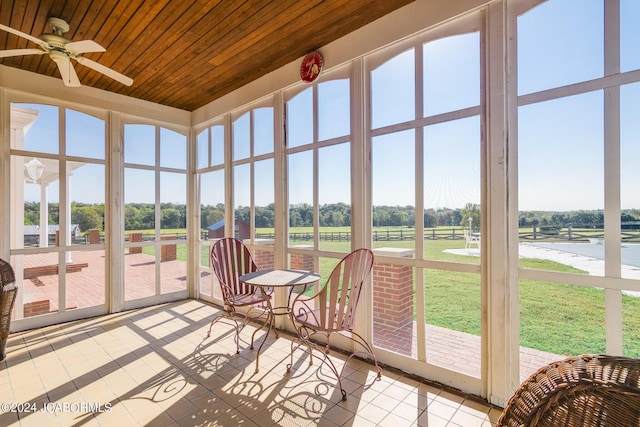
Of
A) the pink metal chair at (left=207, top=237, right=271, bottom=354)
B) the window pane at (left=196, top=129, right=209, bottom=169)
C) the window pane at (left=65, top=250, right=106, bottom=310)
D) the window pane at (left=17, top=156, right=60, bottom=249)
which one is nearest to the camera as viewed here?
the pink metal chair at (left=207, top=237, right=271, bottom=354)

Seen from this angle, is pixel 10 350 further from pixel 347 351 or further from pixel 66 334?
pixel 347 351

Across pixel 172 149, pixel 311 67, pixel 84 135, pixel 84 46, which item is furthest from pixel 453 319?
pixel 84 135

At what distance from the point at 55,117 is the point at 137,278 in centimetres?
242

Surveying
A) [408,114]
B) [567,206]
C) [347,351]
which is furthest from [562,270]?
[347,351]

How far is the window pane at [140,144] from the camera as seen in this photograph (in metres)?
4.58

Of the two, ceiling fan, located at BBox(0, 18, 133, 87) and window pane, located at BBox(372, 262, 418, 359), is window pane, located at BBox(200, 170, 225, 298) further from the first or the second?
window pane, located at BBox(372, 262, 418, 359)

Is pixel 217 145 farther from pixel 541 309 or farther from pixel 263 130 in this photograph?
pixel 541 309

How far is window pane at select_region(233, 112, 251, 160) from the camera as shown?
4280 mm

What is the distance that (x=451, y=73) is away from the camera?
96.4 inches

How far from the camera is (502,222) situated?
6.97 feet

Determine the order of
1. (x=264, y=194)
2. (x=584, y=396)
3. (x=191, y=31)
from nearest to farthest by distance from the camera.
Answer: (x=584, y=396) → (x=191, y=31) → (x=264, y=194)

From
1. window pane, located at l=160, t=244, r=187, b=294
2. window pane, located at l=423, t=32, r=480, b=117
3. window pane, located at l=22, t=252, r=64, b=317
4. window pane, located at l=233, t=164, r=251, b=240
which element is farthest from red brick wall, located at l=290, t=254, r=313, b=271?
window pane, located at l=22, t=252, r=64, b=317

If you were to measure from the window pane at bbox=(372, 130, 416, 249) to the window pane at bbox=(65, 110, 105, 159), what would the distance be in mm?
3943

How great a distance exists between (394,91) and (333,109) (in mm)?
704
